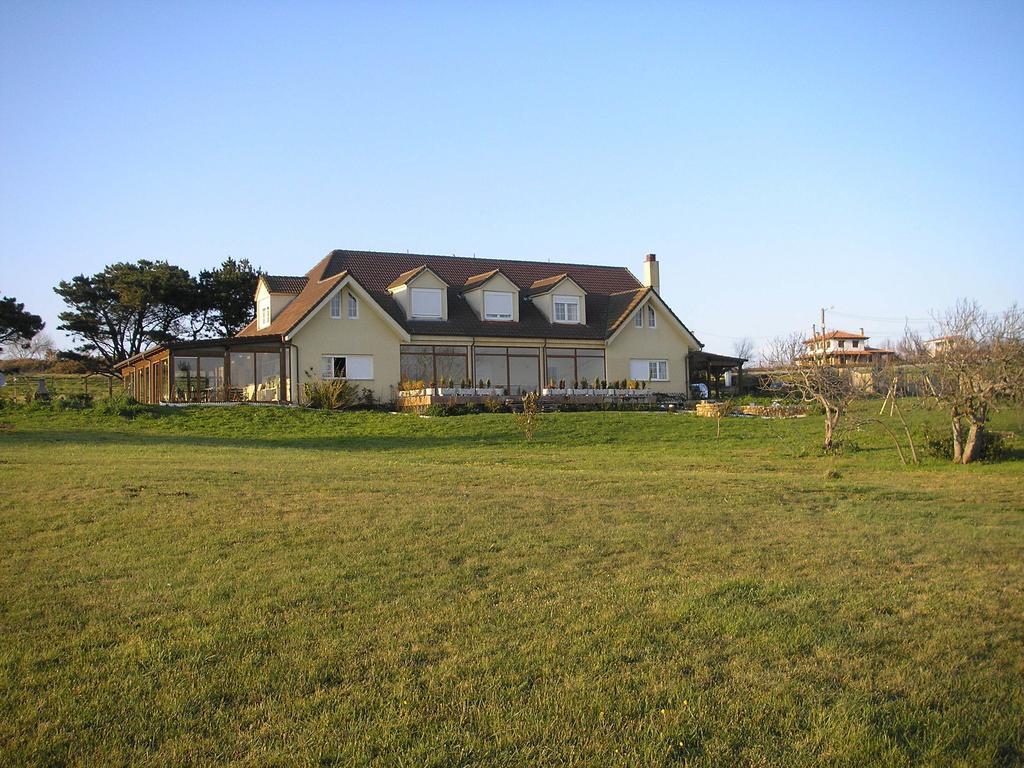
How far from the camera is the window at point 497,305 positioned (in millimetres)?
40844

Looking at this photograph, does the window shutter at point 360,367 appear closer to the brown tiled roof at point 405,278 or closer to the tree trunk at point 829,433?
the brown tiled roof at point 405,278

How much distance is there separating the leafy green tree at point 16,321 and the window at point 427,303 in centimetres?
2636

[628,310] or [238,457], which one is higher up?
[628,310]

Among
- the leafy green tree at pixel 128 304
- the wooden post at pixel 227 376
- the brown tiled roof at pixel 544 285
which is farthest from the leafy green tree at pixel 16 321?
the brown tiled roof at pixel 544 285

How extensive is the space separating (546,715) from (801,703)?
66.1 inches

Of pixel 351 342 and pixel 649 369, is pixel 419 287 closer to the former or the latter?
pixel 351 342

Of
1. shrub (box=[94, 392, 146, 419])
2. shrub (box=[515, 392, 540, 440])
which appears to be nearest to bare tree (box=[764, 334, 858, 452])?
shrub (box=[515, 392, 540, 440])

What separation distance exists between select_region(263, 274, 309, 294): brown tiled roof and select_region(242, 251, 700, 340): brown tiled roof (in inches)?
15.5

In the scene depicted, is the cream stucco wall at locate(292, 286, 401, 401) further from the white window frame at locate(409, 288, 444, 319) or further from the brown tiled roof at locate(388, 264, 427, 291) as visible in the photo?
the brown tiled roof at locate(388, 264, 427, 291)

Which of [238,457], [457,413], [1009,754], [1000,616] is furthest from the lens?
[457,413]

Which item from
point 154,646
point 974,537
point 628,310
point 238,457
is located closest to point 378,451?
point 238,457

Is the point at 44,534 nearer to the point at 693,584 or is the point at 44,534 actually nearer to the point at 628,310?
the point at 693,584

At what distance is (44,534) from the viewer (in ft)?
32.6

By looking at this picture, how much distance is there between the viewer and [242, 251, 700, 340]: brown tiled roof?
38844 mm
